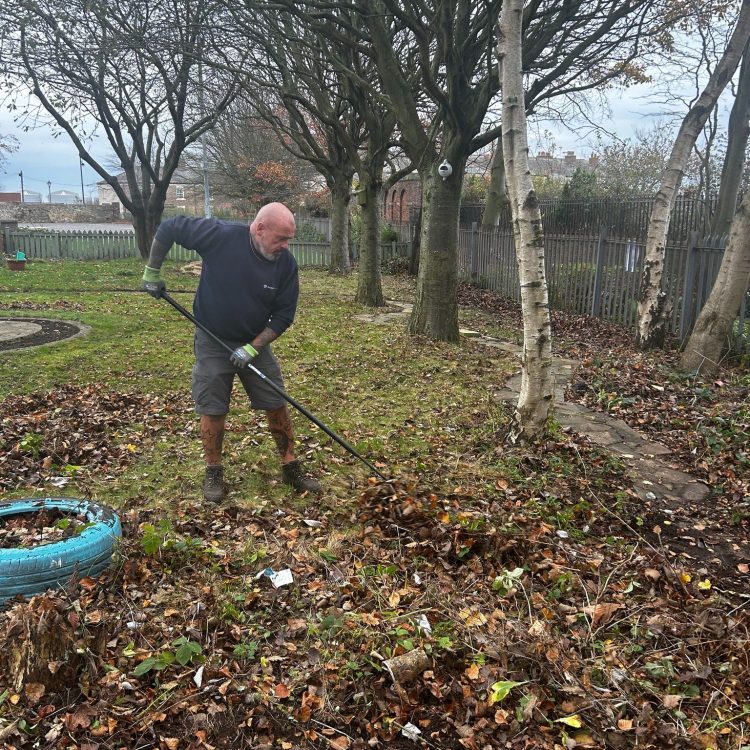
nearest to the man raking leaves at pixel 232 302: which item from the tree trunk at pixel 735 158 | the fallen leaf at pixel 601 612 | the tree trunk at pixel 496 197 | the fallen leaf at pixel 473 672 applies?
the fallen leaf at pixel 473 672

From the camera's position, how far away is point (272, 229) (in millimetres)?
4375

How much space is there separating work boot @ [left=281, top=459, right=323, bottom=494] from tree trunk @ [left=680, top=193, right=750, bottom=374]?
5.57 meters

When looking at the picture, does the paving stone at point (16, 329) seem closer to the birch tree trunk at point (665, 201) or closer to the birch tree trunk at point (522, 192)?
the birch tree trunk at point (522, 192)

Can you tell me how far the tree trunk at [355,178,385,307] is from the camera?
49.2 ft

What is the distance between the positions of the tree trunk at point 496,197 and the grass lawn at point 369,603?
48.1 ft

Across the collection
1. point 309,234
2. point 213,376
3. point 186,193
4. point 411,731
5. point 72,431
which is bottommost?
point 411,731

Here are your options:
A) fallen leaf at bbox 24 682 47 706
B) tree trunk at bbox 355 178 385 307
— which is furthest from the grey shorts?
tree trunk at bbox 355 178 385 307

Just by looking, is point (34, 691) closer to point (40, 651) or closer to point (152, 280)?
point (40, 651)

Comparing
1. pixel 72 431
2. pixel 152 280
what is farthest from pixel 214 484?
pixel 72 431

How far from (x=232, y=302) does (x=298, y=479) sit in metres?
1.44

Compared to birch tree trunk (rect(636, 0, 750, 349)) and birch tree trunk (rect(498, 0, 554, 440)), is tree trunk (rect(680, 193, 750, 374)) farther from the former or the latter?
birch tree trunk (rect(498, 0, 554, 440))

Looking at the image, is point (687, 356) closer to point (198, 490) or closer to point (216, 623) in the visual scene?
point (198, 490)

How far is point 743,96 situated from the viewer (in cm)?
1338

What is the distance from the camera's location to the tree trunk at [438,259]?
994cm
